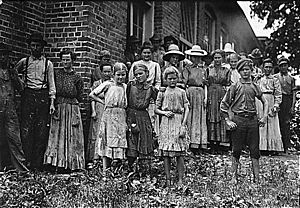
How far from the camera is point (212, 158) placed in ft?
28.2

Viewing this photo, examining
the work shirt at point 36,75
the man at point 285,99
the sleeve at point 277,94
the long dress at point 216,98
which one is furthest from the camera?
the man at point 285,99

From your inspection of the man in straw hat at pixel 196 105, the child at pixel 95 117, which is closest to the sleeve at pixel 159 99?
the child at pixel 95 117

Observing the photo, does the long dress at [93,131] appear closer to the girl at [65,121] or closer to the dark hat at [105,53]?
the girl at [65,121]

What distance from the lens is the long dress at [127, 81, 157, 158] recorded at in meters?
6.59

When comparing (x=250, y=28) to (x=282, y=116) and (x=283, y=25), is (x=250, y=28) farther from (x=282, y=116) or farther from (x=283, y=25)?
(x=282, y=116)

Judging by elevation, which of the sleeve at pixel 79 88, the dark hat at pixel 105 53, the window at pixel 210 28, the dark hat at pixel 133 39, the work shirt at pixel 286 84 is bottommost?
the sleeve at pixel 79 88

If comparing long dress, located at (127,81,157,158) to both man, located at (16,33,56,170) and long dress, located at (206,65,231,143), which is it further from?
long dress, located at (206,65,231,143)

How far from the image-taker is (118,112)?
663 centimetres

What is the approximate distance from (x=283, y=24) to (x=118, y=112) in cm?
1184

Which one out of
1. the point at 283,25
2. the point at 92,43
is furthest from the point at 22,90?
the point at 283,25

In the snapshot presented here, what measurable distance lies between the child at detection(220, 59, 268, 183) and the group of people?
13 mm

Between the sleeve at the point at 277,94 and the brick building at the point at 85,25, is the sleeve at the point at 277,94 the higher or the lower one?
the lower one

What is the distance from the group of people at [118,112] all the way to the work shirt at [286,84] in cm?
150

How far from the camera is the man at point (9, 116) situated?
6.78 meters
